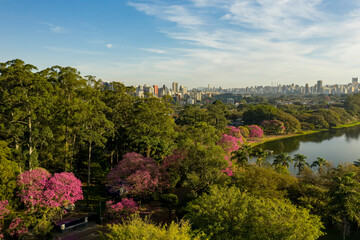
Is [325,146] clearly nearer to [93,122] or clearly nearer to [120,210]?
[93,122]

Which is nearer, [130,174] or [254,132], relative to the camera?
[130,174]

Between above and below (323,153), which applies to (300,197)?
above

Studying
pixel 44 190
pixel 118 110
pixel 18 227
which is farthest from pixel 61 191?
pixel 118 110

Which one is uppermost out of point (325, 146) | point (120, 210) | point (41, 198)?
point (41, 198)

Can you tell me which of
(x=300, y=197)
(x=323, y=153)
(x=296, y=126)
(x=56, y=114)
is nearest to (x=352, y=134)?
(x=296, y=126)

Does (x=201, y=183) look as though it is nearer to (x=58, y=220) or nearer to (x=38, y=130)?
(x=58, y=220)

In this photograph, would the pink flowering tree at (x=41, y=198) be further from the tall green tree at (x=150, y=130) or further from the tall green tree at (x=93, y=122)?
the tall green tree at (x=150, y=130)

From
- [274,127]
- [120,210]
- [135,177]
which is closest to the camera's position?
[120,210]
